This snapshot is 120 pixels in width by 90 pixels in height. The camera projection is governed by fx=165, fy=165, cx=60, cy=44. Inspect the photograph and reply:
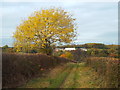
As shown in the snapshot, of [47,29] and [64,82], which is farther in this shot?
[47,29]

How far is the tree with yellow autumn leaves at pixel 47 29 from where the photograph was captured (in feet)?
85.5

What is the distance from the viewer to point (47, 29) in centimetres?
2627

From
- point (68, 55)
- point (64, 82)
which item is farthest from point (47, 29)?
point (68, 55)

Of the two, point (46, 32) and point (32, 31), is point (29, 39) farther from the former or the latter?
point (46, 32)

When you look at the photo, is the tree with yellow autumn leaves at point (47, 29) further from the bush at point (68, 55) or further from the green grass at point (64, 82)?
the bush at point (68, 55)

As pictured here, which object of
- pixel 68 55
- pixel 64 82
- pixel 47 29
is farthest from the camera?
pixel 68 55

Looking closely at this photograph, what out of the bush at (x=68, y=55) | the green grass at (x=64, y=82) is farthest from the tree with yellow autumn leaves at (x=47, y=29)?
the bush at (x=68, y=55)

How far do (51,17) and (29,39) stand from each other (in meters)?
5.45

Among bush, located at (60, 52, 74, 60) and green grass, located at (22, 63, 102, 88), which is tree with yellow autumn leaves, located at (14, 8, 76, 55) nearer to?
green grass, located at (22, 63, 102, 88)

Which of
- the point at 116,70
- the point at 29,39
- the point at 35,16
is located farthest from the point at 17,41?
the point at 116,70

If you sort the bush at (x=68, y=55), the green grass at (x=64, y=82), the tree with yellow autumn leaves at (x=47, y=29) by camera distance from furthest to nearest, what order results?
the bush at (x=68, y=55) → the tree with yellow autumn leaves at (x=47, y=29) → the green grass at (x=64, y=82)

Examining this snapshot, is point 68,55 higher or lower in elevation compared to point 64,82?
lower

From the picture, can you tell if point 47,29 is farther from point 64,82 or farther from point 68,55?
point 68,55

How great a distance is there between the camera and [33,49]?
2909 cm
